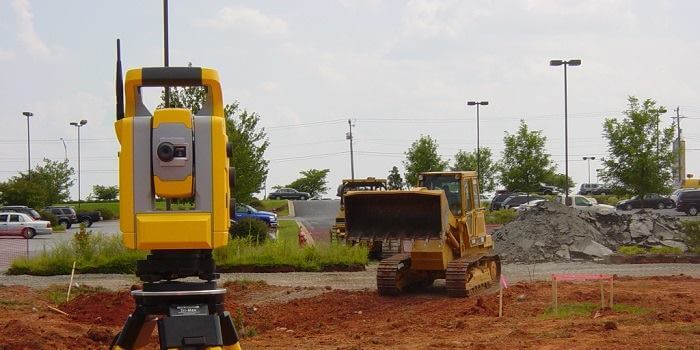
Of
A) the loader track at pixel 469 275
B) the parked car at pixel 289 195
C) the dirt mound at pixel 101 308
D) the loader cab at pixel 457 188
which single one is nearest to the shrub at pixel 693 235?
the loader track at pixel 469 275

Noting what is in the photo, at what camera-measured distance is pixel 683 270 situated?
24812 millimetres

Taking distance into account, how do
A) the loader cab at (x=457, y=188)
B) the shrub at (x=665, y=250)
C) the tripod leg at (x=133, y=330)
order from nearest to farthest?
the tripod leg at (x=133, y=330), the loader cab at (x=457, y=188), the shrub at (x=665, y=250)

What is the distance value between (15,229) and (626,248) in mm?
30587

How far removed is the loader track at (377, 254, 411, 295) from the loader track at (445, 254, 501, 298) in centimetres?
101

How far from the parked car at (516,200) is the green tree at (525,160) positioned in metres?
0.86

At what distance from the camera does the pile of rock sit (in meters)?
29.2

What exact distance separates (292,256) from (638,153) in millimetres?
24438

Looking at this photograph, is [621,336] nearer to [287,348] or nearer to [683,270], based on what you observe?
[287,348]

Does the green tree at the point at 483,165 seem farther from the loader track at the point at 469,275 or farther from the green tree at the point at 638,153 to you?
the loader track at the point at 469,275

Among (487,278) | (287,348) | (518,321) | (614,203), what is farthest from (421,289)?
(614,203)

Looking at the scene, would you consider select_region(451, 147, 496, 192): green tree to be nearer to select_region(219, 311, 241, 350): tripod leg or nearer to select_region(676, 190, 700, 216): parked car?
select_region(676, 190, 700, 216): parked car

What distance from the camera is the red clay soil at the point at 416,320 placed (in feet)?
37.3

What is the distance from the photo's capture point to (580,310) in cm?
1456

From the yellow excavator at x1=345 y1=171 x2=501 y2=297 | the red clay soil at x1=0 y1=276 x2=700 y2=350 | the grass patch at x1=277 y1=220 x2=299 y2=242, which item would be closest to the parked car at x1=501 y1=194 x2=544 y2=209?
the grass patch at x1=277 y1=220 x2=299 y2=242
